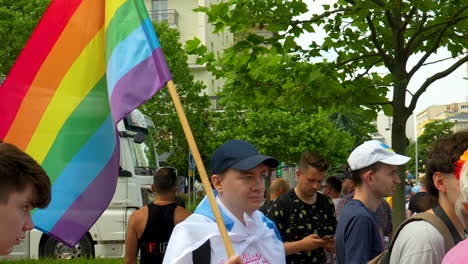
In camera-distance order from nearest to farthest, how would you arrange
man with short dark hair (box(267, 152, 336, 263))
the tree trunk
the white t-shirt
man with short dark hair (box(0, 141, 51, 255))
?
man with short dark hair (box(0, 141, 51, 255))
the white t-shirt
man with short dark hair (box(267, 152, 336, 263))
the tree trunk

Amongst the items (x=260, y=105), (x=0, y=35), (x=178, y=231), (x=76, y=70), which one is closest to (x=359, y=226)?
(x=178, y=231)

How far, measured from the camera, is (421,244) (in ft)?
10.1

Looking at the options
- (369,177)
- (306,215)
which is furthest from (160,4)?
(369,177)

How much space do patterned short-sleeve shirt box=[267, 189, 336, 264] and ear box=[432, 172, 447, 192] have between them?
8.57 ft

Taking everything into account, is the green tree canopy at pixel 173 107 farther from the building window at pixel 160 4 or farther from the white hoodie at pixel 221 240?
the white hoodie at pixel 221 240

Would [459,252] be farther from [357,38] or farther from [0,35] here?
[0,35]

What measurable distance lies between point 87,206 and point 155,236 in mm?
2468

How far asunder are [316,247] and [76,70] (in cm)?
233

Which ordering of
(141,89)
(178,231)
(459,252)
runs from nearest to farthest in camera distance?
(459,252) < (178,231) < (141,89)

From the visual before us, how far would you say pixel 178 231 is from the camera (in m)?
3.24

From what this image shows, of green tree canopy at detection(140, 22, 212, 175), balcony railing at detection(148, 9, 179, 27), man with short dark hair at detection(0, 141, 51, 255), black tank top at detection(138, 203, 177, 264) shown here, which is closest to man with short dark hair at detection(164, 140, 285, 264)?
man with short dark hair at detection(0, 141, 51, 255)

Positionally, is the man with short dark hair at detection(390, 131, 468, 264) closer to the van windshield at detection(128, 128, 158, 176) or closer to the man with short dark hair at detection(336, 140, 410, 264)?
the man with short dark hair at detection(336, 140, 410, 264)

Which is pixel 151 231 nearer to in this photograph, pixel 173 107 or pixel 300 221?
pixel 300 221

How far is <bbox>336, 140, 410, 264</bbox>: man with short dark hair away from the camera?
14.1ft
